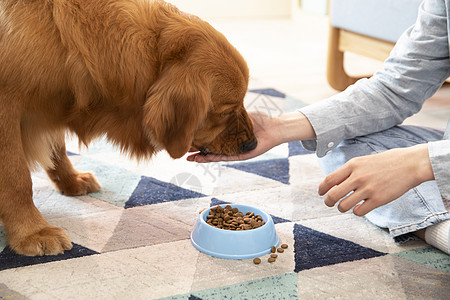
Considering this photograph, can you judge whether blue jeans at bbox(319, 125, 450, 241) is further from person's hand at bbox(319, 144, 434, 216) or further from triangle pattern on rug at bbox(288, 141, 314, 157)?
triangle pattern on rug at bbox(288, 141, 314, 157)

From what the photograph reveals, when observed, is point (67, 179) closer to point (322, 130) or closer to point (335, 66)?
point (322, 130)

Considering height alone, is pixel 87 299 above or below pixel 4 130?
below

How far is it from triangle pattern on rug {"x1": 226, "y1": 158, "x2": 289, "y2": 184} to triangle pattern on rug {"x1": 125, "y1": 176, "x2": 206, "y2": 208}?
32 cm

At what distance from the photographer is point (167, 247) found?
160 cm

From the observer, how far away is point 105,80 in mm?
1456

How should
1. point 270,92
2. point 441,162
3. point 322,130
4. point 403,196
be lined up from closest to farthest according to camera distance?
point 441,162, point 403,196, point 322,130, point 270,92

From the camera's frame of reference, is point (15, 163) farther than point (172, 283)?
Yes

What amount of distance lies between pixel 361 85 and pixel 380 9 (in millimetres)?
1301

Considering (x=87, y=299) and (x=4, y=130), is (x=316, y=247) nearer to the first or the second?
(x=87, y=299)

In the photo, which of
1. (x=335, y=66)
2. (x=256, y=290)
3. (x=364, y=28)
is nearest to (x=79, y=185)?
(x=256, y=290)

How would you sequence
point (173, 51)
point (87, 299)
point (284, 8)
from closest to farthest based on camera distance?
point (87, 299) < point (173, 51) < point (284, 8)

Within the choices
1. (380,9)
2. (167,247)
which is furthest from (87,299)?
(380,9)

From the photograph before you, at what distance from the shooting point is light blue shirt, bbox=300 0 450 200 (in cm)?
174

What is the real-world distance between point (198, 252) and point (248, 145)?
367 millimetres
